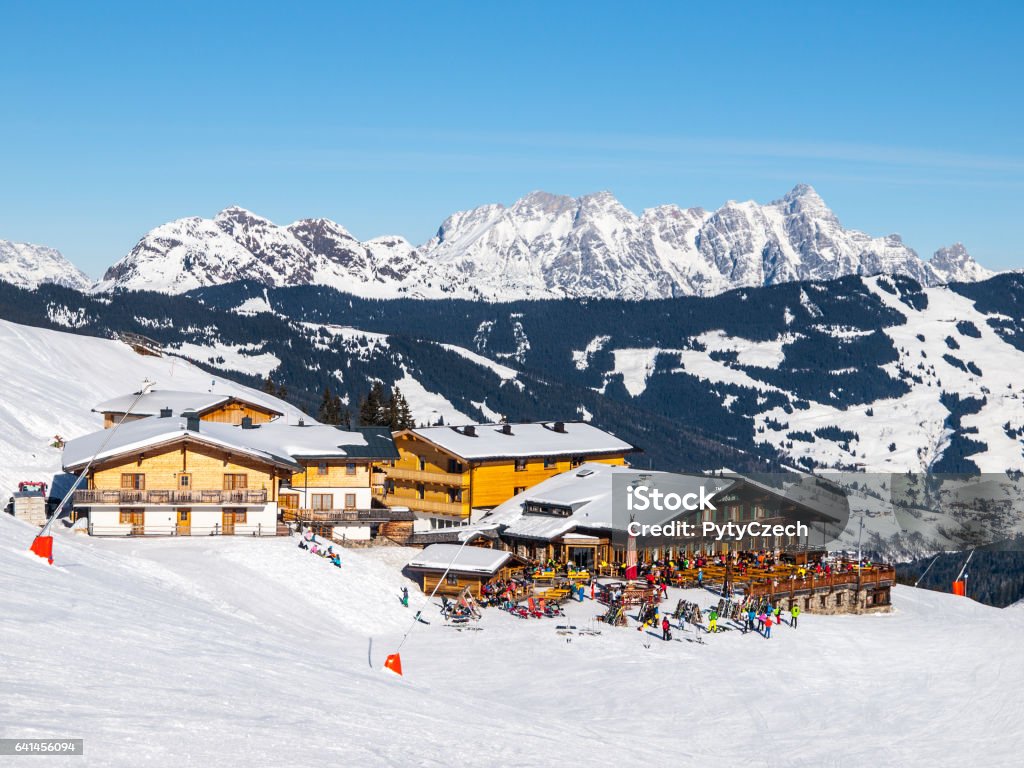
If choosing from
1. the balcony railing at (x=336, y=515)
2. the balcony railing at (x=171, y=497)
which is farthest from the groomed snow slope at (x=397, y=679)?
the balcony railing at (x=336, y=515)

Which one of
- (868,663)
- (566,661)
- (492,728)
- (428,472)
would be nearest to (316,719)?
(492,728)

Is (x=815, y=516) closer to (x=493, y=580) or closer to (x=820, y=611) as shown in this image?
(x=820, y=611)

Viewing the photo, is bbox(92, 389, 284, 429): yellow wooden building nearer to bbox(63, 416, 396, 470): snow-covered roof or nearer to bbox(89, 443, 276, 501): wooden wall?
bbox(63, 416, 396, 470): snow-covered roof

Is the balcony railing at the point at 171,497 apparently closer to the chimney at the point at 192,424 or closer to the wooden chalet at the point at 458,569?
the chimney at the point at 192,424

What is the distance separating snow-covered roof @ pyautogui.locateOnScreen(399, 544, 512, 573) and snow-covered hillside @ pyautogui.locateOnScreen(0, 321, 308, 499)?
77.5 ft

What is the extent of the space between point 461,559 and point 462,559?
0.05m

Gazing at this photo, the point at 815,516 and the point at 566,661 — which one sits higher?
the point at 815,516

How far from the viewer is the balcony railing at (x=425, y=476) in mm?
81625

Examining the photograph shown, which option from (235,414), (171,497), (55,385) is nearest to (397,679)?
(171,497)

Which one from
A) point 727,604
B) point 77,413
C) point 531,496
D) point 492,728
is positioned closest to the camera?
point 492,728

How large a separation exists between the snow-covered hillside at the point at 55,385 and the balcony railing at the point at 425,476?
22.8 meters

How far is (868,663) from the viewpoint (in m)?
51.1

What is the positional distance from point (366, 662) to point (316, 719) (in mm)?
13853

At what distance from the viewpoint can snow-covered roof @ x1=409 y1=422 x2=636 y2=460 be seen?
8281 centimetres
